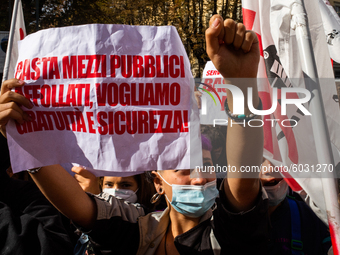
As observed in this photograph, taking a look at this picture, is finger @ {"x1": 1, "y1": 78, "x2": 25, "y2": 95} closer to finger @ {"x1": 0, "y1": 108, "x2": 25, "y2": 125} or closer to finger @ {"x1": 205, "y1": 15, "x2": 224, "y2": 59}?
finger @ {"x1": 0, "y1": 108, "x2": 25, "y2": 125}

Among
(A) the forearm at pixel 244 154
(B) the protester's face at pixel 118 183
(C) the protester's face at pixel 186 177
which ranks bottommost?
(B) the protester's face at pixel 118 183

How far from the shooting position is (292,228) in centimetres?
230

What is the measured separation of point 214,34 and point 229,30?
67 millimetres

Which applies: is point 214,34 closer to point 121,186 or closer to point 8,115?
point 8,115

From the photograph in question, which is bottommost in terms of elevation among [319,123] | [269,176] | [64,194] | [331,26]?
[269,176]

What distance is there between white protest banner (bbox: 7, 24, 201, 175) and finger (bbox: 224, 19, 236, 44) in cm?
41

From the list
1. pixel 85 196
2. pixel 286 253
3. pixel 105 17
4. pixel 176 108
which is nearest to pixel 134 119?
pixel 176 108

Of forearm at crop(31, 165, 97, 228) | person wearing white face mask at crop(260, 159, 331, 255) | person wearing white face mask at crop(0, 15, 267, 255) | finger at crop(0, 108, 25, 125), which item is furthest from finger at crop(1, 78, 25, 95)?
person wearing white face mask at crop(260, 159, 331, 255)

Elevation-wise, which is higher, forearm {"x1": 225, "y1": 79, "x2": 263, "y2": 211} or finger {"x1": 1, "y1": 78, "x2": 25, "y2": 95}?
finger {"x1": 1, "y1": 78, "x2": 25, "y2": 95}

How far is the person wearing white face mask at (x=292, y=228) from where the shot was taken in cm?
222

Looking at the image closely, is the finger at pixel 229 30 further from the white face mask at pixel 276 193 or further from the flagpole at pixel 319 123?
the white face mask at pixel 276 193

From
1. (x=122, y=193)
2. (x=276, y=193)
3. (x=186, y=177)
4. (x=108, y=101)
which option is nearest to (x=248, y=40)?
(x=108, y=101)

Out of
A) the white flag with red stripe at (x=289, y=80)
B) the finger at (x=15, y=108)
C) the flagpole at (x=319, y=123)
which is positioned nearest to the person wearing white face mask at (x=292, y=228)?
the white flag with red stripe at (x=289, y=80)

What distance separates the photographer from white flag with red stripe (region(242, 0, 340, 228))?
192 cm
